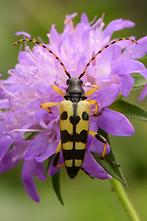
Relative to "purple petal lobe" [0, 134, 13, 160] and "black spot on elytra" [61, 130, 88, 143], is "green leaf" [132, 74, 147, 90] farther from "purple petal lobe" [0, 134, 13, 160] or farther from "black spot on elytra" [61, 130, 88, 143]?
"purple petal lobe" [0, 134, 13, 160]

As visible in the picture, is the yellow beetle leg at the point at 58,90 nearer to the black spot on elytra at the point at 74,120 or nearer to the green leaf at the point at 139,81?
the black spot on elytra at the point at 74,120

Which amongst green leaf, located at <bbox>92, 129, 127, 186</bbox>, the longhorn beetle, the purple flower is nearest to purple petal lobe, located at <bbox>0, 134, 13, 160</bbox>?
the purple flower

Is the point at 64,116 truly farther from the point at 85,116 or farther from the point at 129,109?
the point at 129,109

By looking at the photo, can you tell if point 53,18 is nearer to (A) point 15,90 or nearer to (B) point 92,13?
(B) point 92,13

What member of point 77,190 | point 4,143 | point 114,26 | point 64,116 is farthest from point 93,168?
point 77,190

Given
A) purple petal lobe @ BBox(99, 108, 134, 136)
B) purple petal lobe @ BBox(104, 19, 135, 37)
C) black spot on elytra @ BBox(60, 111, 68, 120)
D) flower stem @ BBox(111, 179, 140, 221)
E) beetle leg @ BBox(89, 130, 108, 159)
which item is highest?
purple petal lobe @ BBox(104, 19, 135, 37)

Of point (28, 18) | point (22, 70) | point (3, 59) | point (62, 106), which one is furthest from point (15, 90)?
point (28, 18)

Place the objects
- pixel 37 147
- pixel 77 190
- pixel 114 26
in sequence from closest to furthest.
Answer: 1. pixel 37 147
2. pixel 114 26
3. pixel 77 190
